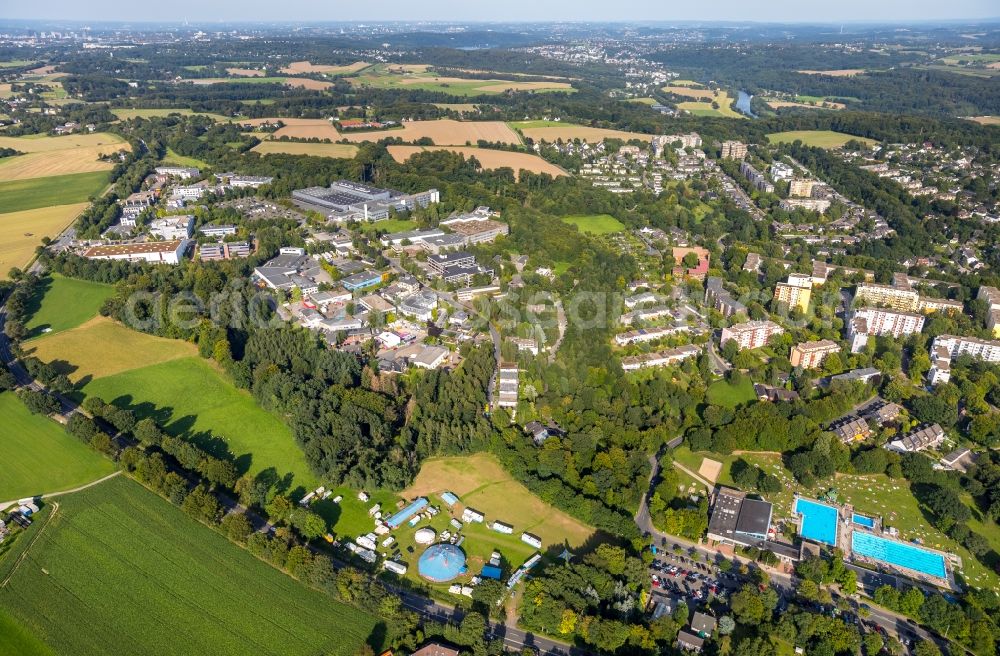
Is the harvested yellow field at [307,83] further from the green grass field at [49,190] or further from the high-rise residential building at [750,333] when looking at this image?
the high-rise residential building at [750,333]

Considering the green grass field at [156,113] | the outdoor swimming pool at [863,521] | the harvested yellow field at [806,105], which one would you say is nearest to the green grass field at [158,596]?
the outdoor swimming pool at [863,521]

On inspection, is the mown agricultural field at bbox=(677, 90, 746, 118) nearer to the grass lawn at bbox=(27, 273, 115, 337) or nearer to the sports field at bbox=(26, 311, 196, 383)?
the grass lawn at bbox=(27, 273, 115, 337)

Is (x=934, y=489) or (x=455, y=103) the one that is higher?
(x=455, y=103)

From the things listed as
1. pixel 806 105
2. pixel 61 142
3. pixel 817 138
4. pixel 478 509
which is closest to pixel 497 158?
pixel 817 138

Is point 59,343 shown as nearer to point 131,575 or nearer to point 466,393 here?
point 131,575


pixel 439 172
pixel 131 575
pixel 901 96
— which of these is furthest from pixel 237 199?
pixel 901 96

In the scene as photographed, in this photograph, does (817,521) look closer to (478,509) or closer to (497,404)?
(478,509)
